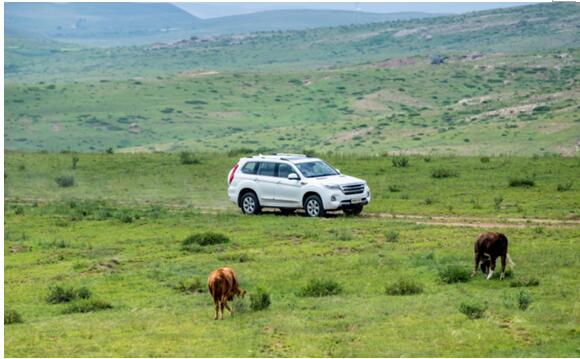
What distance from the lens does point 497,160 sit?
5072 centimetres

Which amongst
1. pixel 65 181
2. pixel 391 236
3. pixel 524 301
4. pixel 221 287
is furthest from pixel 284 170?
pixel 65 181

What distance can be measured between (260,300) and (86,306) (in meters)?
3.38

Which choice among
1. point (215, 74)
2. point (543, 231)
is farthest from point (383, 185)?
point (215, 74)

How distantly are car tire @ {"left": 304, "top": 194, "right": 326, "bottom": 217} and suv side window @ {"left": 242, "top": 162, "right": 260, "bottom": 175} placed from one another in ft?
7.04

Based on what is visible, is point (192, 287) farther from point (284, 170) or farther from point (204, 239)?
point (284, 170)

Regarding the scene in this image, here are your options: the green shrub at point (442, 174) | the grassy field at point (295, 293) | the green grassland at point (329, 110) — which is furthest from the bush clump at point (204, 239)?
the green grassland at point (329, 110)

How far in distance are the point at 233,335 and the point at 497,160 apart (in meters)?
34.9

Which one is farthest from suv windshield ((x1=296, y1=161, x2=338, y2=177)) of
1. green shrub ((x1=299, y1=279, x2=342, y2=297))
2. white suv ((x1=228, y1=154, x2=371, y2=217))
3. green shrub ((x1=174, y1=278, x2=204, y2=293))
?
green shrub ((x1=299, y1=279, x2=342, y2=297))

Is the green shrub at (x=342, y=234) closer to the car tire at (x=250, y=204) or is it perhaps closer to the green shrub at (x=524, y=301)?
the car tire at (x=250, y=204)

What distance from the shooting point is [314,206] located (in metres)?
34.4

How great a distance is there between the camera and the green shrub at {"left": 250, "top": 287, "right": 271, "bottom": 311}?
19297 mm

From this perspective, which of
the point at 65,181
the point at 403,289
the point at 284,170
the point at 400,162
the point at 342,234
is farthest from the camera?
the point at 65,181

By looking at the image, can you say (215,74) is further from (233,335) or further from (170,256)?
(233,335)

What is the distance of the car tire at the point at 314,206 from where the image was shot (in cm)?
3422
